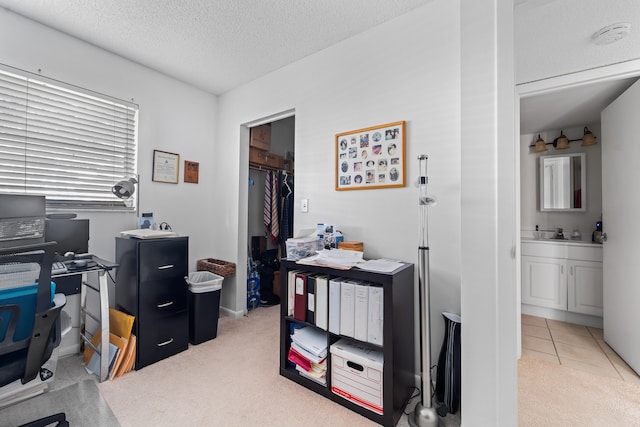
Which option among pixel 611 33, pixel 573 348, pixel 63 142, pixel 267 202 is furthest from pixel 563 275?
pixel 63 142

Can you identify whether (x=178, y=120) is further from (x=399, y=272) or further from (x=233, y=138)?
(x=399, y=272)

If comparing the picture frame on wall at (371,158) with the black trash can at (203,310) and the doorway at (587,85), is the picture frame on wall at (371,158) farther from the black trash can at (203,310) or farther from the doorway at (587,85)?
the black trash can at (203,310)

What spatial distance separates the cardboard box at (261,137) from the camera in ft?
10.9

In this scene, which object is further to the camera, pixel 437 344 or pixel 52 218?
pixel 52 218

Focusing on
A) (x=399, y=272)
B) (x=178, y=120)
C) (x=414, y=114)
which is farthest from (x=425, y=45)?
(x=178, y=120)

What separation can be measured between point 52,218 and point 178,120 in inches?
61.0

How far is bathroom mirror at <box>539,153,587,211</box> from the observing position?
10.7 feet

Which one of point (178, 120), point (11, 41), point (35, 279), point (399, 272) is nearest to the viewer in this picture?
point (35, 279)

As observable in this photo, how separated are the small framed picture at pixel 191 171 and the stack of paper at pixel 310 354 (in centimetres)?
219

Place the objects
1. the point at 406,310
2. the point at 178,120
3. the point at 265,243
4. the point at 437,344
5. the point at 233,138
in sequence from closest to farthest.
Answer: the point at 406,310 → the point at 437,344 → the point at 178,120 → the point at 233,138 → the point at 265,243

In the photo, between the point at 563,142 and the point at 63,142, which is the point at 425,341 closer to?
the point at 63,142

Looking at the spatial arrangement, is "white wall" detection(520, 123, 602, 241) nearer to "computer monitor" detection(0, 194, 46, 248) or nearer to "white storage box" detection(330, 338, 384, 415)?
"white storage box" detection(330, 338, 384, 415)

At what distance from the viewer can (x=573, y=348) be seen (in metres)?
2.39

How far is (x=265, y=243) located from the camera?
3.83m
